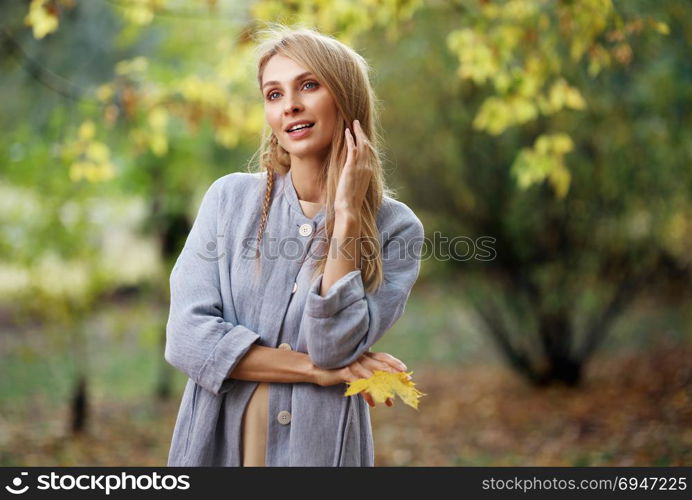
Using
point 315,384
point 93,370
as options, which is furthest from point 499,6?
point 93,370

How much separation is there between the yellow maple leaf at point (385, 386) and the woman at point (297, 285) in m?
0.04

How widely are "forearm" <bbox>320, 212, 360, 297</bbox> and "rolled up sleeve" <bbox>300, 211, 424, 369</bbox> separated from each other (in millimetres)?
22

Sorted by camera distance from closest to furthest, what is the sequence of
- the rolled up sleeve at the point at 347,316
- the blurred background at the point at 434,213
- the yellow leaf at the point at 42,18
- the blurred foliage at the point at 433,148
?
1. the rolled up sleeve at the point at 347,316
2. the yellow leaf at the point at 42,18
3. the blurred foliage at the point at 433,148
4. the blurred background at the point at 434,213

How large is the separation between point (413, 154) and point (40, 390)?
596 cm

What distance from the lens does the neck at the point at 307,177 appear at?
2.35 m

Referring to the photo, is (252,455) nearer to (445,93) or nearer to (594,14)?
(594,14)

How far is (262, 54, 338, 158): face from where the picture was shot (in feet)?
7.35

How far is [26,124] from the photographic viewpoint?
271 inches

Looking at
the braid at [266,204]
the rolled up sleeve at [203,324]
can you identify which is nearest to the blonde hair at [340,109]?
the braid at [266,204]

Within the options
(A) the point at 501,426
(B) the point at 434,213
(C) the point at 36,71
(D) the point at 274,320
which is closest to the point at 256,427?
(D) the point at 274,320

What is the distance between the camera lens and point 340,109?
7.46 feet

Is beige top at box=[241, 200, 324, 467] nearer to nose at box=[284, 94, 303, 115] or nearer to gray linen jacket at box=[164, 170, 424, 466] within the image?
gray linen jacket at box=[164, 170, 424, 466]

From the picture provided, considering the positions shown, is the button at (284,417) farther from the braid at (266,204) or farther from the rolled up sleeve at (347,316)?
the braid at (266,204)

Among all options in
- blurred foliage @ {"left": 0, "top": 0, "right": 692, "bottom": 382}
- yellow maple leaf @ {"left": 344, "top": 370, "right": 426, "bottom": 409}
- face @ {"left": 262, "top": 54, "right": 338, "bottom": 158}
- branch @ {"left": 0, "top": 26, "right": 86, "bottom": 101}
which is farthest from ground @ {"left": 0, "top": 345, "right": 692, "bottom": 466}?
face @ {"left": 262, "top": 54, "right": 338, "bottom": 158}
